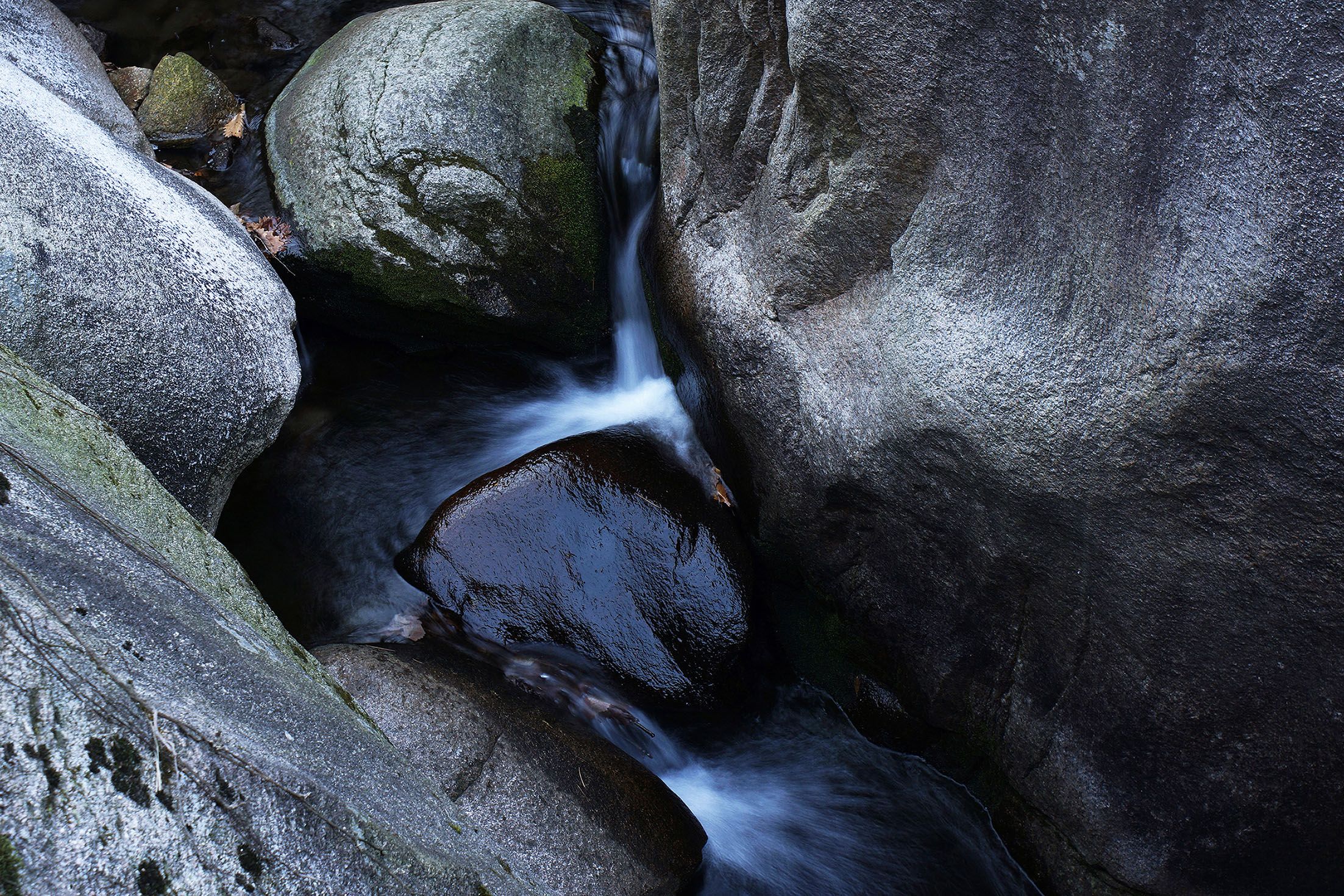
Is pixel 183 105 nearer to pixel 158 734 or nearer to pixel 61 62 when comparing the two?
pixel 61 62

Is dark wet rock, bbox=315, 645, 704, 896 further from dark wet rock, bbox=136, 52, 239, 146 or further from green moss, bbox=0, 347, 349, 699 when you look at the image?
dark wet rock, bbox=136, 52, 239, 146

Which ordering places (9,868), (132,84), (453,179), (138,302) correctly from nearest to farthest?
(9,868)
(138,302)
(453,179)
(132,84)

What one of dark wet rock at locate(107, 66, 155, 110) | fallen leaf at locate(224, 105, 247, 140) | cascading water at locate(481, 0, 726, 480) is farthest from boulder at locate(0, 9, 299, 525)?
dark wet rock at locate(107, 66, 155, 110)

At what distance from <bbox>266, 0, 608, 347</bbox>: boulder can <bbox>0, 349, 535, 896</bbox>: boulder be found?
286 centimetres

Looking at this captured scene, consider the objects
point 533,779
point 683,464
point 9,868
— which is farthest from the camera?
point 683,464

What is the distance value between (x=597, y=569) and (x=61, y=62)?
4205 millimetres

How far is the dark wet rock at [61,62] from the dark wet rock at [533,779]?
327 cm

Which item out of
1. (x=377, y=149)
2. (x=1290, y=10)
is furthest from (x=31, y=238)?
(x=1290, y=10)

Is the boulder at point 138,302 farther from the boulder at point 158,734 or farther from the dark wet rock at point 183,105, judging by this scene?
the dark wet rock at point 183,105

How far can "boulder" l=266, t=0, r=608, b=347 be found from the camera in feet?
15.5

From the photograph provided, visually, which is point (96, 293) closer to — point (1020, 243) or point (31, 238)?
point (31, 238)

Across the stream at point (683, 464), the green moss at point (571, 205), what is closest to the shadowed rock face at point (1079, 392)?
the stream at point (683, 464)

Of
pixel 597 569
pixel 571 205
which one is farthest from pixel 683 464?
pixel 571 205

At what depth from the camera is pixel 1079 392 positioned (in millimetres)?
2570
